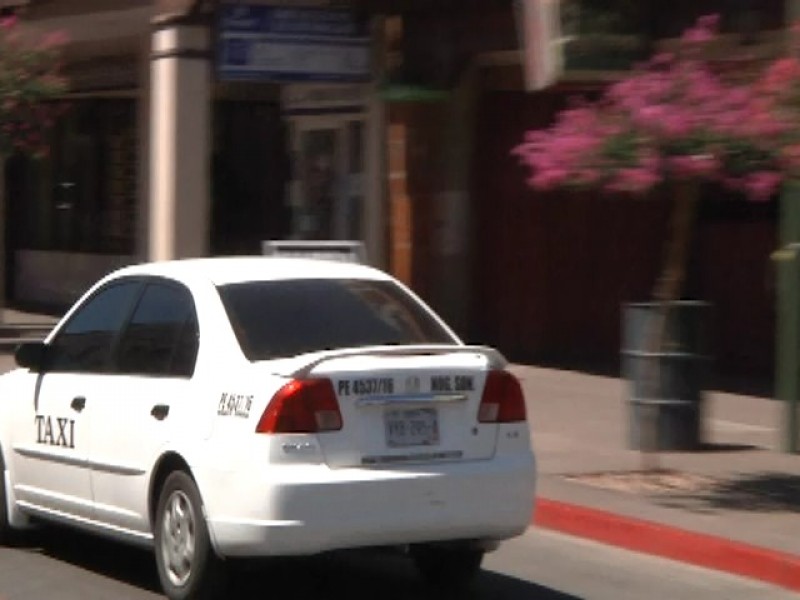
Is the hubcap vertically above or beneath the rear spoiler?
beneath

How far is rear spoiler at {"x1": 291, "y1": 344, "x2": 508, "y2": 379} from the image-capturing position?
859 cm

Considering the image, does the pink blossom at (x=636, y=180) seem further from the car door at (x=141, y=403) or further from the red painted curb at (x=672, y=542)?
the car door at (x=141, y=403)

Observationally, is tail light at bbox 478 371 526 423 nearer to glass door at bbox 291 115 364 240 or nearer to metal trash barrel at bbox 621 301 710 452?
metal trash barrel at bbox 621 301 710 452

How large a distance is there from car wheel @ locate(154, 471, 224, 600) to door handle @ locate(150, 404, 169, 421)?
11.7 inches

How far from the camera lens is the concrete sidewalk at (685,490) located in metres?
10.6

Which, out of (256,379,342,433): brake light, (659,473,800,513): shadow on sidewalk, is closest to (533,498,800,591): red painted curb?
(659,473,800,513): shadow on sidewalk

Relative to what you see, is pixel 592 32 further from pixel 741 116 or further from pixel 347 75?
pixel 347 75

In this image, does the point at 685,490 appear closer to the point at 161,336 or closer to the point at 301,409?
the point at 161,336

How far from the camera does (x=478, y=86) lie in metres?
21.2

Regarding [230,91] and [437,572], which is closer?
[437,572]

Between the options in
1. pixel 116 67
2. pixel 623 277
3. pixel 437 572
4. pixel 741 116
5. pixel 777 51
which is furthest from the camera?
pixel 116 67

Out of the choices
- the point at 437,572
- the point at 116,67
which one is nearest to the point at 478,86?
the point at 116,67

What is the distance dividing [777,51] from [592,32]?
1372 millimetres

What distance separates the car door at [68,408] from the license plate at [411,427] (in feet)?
5.75
